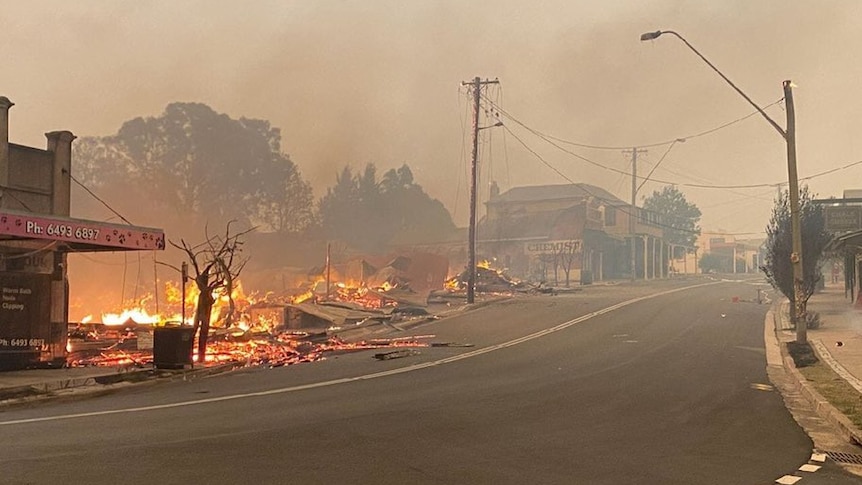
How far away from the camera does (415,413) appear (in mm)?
11523

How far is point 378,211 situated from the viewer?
106938 mm

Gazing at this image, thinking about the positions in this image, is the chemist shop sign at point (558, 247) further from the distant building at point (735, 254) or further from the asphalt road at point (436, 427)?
the distant building at point (735, 254)

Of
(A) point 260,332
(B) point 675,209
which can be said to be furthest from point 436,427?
(B) point 675,209

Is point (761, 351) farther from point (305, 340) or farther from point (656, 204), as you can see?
point (656, 204)

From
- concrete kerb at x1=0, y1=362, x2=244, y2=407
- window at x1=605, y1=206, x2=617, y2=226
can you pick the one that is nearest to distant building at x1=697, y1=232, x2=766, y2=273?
window at x1=605, y1=206, x2=617, y2=226

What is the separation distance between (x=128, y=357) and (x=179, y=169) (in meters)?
59.1

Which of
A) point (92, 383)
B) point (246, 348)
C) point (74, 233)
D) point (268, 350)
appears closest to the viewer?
point (92, 383)

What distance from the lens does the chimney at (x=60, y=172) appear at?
18672 millimetres

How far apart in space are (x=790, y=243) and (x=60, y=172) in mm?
25771

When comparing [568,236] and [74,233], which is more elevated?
[568,236]

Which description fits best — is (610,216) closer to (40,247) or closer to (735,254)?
(735,254)

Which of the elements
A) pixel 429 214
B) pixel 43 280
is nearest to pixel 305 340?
pixel 43 280

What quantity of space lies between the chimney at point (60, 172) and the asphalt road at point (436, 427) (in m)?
5.77

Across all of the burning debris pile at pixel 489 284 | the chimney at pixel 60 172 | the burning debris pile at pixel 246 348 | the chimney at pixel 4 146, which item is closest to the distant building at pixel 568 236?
the burning debris pile at pixel 489 284
